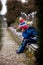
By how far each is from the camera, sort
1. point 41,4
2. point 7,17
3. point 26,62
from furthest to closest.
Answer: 1. point 7,17
2. point 26,62
3. point 41,4

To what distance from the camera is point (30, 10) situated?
5133mm

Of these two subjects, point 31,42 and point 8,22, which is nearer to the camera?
point 31,42

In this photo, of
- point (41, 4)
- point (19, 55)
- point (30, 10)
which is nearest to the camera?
point (41, 4)

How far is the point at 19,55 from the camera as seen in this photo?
24.7 ft

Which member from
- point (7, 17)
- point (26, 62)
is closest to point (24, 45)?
point (26, 62)

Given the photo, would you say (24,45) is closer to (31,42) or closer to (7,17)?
(31,42)

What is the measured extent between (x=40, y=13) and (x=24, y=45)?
419cm

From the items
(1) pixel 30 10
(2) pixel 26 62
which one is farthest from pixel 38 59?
(2) pixel 26 62

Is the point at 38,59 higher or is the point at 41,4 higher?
the point at 41,4

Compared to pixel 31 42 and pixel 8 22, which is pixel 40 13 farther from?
pixel 8 22

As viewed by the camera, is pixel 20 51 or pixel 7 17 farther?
pixel 7 17

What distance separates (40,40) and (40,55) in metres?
0.24

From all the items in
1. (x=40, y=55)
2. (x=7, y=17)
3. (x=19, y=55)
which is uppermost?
(x=7, y=17)

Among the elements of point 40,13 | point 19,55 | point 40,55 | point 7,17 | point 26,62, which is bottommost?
point 40,55
